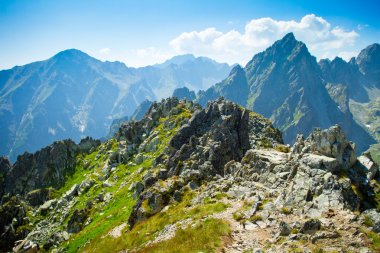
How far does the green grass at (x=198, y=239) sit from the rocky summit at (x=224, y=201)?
11 centimetres

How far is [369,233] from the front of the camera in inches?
806

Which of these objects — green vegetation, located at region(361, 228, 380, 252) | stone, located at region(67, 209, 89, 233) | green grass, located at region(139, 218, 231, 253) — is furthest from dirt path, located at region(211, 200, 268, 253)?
stone, located at region(67, 209, 89, 233)

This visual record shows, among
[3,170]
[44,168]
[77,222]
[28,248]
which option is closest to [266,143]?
[77,222]

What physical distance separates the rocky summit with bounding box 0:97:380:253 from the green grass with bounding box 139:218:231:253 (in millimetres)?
109

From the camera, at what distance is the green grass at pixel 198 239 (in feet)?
77.4

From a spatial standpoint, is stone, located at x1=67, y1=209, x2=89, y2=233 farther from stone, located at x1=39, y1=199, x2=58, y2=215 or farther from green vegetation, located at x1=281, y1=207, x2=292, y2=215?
green vegetation, located at x1=281, y1=207, x2=292, y2=215

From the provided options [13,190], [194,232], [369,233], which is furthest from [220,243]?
[13,190]

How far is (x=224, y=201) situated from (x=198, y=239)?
957 cm

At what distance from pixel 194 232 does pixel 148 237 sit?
7387 millimetres

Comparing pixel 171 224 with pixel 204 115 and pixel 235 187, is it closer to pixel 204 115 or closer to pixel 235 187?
pixel 235 187

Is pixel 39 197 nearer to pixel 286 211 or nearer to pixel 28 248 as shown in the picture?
pixel 28 248

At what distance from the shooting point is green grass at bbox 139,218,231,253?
23578 mm

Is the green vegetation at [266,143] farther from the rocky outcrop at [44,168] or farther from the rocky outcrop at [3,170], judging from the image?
the rocky outcrop at [3,170]

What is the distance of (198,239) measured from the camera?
2497 cm
